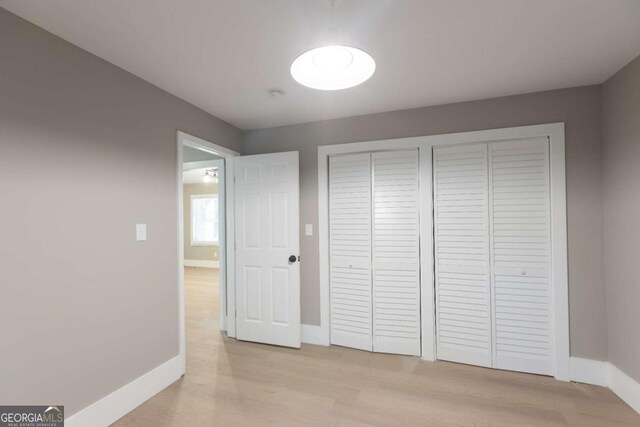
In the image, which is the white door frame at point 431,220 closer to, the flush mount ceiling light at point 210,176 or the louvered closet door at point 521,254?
the louvered closet door at point 521,254

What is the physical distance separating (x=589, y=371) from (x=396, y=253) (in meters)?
1.75

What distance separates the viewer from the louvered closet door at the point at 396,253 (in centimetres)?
287

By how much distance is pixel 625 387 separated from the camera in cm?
213

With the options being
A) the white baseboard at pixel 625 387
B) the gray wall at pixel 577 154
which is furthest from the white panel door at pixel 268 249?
the white baseboard at pixel 625 387

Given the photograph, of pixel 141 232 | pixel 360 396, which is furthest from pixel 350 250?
pixel 141 232

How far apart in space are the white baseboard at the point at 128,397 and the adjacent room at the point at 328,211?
15mm

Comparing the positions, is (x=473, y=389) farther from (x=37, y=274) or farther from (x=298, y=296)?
(x=37, y=274)

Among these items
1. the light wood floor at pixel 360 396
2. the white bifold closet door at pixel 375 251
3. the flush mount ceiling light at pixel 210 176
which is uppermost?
the flush mount ceiling light at pixel 210 176

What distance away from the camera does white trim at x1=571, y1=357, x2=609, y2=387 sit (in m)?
2.34

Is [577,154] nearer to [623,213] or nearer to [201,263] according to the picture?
[623,213]

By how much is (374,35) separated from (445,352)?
271 cm

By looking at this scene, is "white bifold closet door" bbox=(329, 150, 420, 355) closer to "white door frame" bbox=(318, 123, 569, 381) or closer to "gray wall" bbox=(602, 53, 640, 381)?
"white door frame" bbox=(318, 123, 569, 381)

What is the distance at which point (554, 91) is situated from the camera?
2.47 meters

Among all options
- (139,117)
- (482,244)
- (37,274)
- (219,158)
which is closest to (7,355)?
(37,274)
